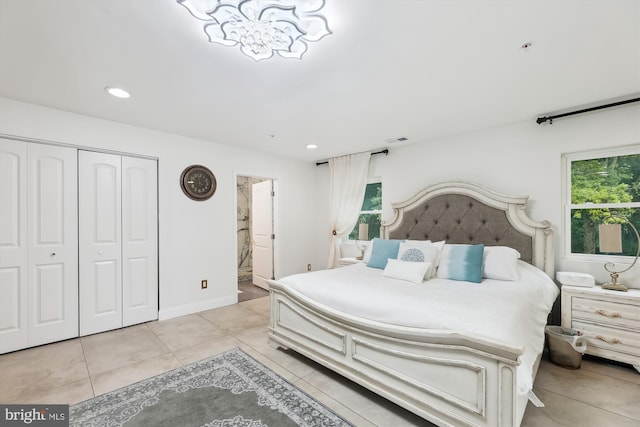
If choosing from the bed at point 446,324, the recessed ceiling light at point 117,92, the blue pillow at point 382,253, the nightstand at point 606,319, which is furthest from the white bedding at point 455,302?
the recessed ceiling light at point 117,92

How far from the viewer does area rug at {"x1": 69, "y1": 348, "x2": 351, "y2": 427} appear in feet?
5.60

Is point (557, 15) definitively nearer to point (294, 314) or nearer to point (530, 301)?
point (530, 301)

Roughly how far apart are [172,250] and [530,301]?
148 inches

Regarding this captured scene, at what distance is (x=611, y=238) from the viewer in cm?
236

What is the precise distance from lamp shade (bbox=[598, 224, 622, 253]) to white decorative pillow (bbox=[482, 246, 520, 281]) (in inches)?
24.6

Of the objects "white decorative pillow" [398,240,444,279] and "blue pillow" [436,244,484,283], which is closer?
"blue pillow" [436,244,484,283]

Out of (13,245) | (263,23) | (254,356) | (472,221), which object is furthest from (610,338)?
(13,245)

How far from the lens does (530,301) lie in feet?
6.65

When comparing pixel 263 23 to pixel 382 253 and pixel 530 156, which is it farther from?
pixel 530 156

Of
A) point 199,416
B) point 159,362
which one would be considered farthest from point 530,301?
point 159,362

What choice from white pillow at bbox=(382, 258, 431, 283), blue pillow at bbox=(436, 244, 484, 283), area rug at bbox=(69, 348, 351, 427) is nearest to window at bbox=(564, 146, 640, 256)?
blue pillow at bbox=(436, 244, 484, 283)

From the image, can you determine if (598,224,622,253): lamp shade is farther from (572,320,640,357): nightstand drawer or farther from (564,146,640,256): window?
(572,320,640,357): nightstand drawer

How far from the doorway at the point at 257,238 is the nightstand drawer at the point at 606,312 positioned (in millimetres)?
3864

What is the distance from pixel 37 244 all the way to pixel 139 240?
2.81 feet
